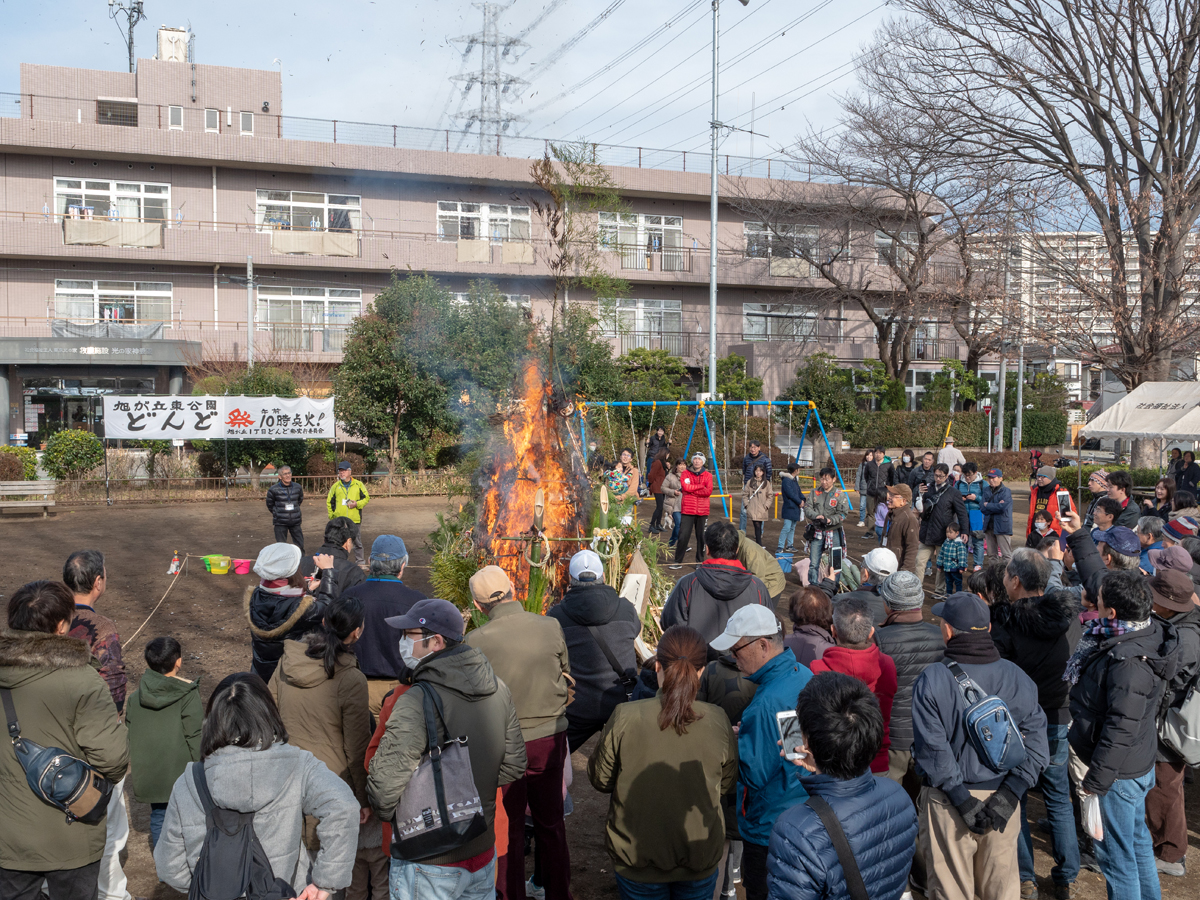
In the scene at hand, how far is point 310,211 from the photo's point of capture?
106 ft

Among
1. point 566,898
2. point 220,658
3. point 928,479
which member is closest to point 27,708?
point 566,898

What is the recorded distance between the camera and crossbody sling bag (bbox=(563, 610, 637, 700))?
4.74m

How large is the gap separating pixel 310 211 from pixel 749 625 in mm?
31870

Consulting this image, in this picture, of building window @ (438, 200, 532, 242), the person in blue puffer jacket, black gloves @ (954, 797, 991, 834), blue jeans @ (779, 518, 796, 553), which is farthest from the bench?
the person in blue puffer jacket

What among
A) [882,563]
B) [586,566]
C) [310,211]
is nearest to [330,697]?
[586,566]

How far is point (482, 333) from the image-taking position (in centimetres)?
2480

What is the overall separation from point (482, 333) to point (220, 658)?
16891 millimetres

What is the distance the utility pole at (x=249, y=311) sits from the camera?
1145 inches

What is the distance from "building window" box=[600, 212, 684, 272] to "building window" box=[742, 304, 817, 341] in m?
4.02

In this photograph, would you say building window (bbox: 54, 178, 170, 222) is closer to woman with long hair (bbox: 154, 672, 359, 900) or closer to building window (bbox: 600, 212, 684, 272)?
building window (bbox: 600, 212, 684, 272)

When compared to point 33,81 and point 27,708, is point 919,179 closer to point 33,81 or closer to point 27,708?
point 33,81

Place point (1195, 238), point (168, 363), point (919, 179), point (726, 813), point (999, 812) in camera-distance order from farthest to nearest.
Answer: point (919, 179), point (168, 363), point (1195, 238), point (726, 813), point (999, 812)

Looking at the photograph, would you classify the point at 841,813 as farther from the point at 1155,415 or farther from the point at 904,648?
the point at 1155,415

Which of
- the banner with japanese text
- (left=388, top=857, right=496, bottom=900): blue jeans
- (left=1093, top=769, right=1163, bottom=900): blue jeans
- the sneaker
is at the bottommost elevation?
the sneaker
